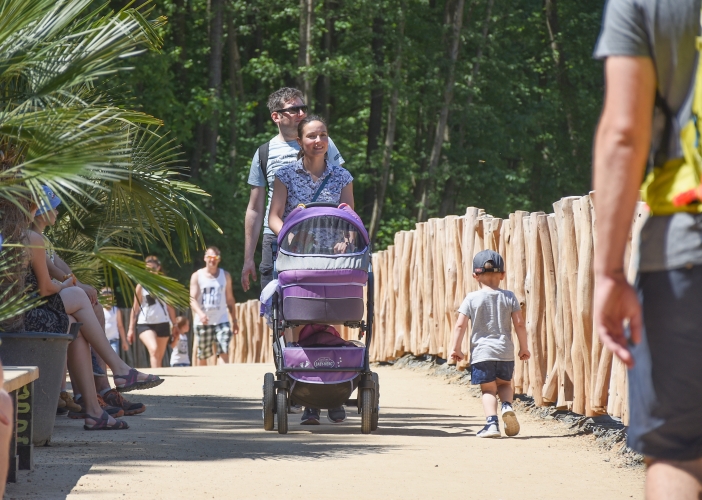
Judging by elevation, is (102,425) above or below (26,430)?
below

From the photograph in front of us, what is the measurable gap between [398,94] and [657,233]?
28007 millimetres

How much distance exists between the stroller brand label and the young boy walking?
0.90m

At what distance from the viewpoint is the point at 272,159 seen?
812 cm

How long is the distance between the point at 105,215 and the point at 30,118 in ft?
8.95

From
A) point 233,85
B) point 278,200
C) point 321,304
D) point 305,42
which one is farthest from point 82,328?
point 233,85

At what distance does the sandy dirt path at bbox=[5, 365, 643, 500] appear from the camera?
18.0 ft

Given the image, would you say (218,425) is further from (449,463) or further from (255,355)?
(255,355)

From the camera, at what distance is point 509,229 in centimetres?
984

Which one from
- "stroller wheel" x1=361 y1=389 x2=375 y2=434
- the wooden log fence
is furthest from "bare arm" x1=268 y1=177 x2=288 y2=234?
the wooden log fence

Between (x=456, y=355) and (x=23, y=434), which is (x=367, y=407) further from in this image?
(x=23, y=434)

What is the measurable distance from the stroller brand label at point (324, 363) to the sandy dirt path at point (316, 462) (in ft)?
1.47

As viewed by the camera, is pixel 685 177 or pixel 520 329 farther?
pixel 520 329

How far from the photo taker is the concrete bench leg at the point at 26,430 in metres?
5.75

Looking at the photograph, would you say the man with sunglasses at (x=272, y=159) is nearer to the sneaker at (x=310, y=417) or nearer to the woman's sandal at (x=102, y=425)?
the sneaker at (x=310, y=417)
